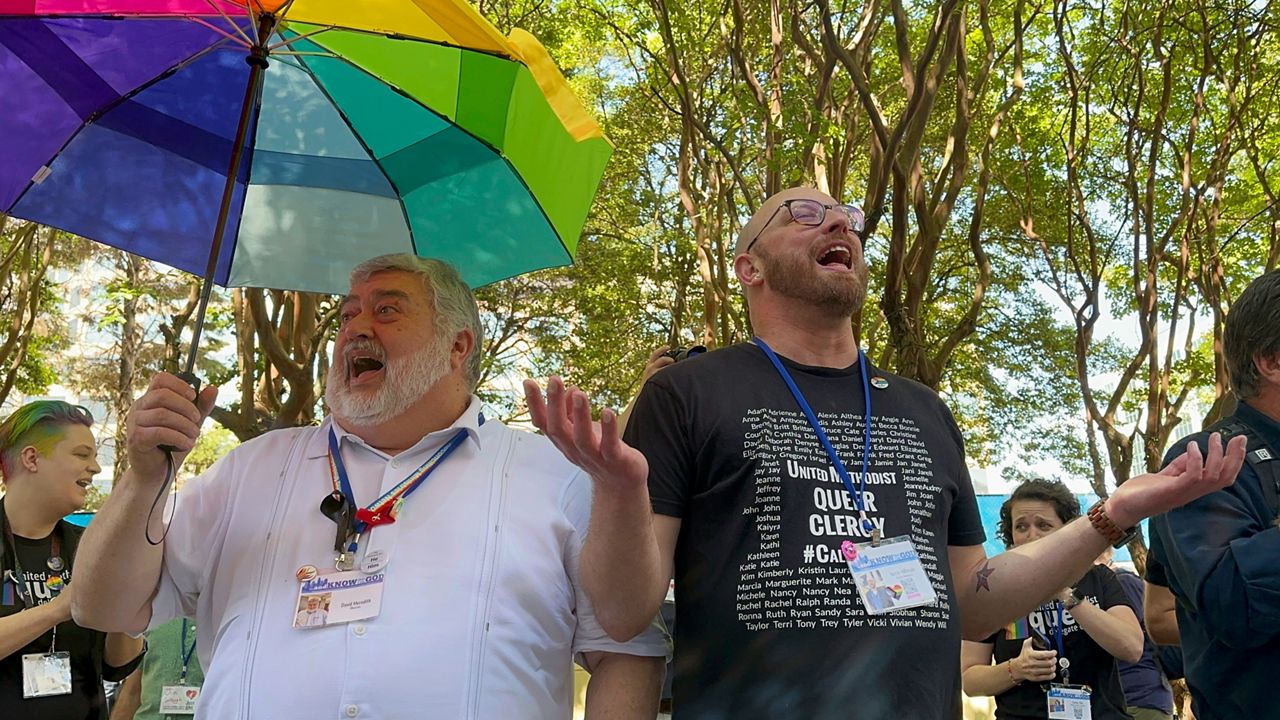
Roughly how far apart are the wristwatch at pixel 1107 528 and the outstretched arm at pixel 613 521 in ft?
3.23

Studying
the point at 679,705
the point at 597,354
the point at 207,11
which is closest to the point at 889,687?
the point at 679,705

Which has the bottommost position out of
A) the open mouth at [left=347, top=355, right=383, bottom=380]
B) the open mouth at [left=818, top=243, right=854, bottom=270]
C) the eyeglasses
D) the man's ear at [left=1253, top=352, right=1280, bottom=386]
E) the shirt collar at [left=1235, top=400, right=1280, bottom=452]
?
the shirt collar at [left=1235, top=400, right=1280, bottom=452]

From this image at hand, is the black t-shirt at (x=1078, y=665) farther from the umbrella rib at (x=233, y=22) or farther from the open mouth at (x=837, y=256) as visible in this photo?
the umbrella rib at (x=233, y=22)

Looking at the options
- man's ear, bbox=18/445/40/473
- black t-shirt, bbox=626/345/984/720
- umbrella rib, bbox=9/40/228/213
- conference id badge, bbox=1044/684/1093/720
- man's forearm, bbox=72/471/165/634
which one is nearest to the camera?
man's forearm, bbox=72/471/165/634

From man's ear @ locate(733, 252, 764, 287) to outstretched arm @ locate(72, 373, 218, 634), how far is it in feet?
4.84

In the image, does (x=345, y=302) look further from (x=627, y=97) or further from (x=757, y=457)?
(x=627, y=97)

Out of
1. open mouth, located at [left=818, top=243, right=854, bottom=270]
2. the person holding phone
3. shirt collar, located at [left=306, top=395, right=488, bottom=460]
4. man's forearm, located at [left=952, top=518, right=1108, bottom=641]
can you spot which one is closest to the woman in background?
shirt collar, located at [left=306, top=395, right=488, bottom=460]

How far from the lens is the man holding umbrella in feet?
7.57

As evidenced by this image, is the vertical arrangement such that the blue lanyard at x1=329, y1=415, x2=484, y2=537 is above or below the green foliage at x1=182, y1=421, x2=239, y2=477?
below

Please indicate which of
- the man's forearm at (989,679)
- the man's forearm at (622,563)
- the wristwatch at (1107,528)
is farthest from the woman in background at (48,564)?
the man's forearm at (989,679)

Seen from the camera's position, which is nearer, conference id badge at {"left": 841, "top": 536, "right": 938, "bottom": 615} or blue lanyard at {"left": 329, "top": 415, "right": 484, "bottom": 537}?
conference id badge at {"left": 841, "top": 536, "right": 938, "bottom": 615}

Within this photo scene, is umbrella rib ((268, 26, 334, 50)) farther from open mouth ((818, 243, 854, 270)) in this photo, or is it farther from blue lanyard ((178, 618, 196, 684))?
blue lanyard ((178, 618, 196, 684))

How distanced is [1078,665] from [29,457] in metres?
4.27

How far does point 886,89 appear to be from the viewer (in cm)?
1193
